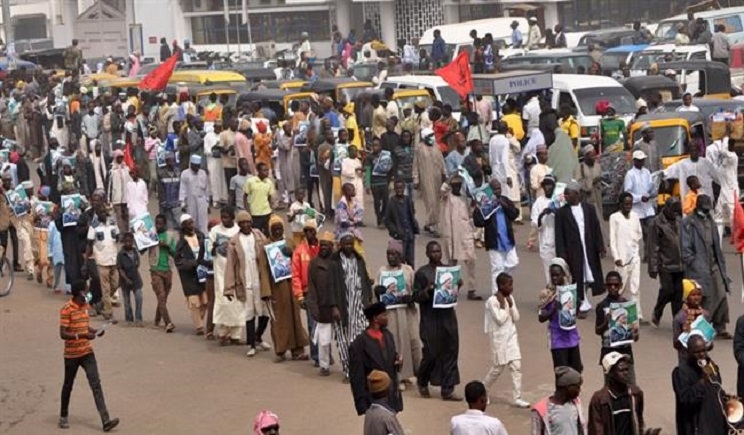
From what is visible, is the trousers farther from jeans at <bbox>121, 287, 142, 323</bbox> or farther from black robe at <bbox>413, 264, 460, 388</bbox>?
jeans at <bbox>121, 287, 142, 323</bbox>

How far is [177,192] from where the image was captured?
76.4 feet

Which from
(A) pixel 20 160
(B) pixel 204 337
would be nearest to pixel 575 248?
(B) pixel 204 337

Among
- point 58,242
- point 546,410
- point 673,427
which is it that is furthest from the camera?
point 58,242

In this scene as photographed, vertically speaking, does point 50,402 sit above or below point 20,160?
below

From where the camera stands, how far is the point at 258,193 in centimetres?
2139

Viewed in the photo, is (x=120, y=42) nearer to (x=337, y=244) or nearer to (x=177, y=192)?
(x=177, y=192)

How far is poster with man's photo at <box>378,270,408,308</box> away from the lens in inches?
588

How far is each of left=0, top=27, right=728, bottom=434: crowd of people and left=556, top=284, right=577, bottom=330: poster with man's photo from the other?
1 centimetres

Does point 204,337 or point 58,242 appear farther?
point 58,242

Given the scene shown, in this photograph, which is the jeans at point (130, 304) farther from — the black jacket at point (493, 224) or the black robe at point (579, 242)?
the black robe at point (579, 242)

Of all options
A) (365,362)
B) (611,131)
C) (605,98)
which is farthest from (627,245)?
(605,98)

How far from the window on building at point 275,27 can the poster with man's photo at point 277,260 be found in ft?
123

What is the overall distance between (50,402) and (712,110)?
1262 centimetres

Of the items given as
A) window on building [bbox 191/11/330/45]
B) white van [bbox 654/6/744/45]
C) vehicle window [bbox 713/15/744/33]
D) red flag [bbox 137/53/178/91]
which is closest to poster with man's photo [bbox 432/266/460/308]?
red flag [bbox 137/53/178/91]
